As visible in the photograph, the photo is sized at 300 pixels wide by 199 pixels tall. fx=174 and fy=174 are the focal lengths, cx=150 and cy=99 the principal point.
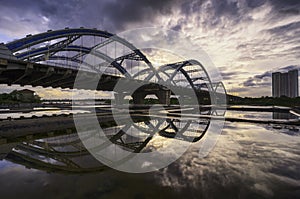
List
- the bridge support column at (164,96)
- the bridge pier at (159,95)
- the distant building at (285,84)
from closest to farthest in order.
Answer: the bridge support column at (164,96) < the bridge pier at (159,95) < the distant building at (285,84)

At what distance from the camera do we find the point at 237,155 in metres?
8.71

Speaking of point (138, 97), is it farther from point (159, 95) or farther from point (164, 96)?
point (164, 96)

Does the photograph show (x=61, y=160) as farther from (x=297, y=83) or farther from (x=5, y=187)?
(x=297, y=83)

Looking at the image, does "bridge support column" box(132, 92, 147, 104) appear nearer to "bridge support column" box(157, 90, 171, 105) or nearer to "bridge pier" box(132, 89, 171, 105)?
"bridge pier" box(132, 89, 171, 105)

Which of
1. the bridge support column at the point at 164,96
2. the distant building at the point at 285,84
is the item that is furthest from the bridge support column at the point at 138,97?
the distant building at the point at 285,84

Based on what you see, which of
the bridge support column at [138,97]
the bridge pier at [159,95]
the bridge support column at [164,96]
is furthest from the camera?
the bridge support column at [138,97]

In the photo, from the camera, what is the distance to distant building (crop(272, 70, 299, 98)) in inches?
6811

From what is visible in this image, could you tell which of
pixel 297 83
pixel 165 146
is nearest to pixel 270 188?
pixel 165 146

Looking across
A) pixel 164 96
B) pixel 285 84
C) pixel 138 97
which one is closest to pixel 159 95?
pixel 164 96

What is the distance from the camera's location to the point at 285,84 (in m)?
179

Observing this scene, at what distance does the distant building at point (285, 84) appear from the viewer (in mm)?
173000

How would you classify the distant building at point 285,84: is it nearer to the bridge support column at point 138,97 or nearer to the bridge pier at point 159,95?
the bridge pier at point 159,95

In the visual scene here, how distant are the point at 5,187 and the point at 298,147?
545 inches

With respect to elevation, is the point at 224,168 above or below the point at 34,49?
below
